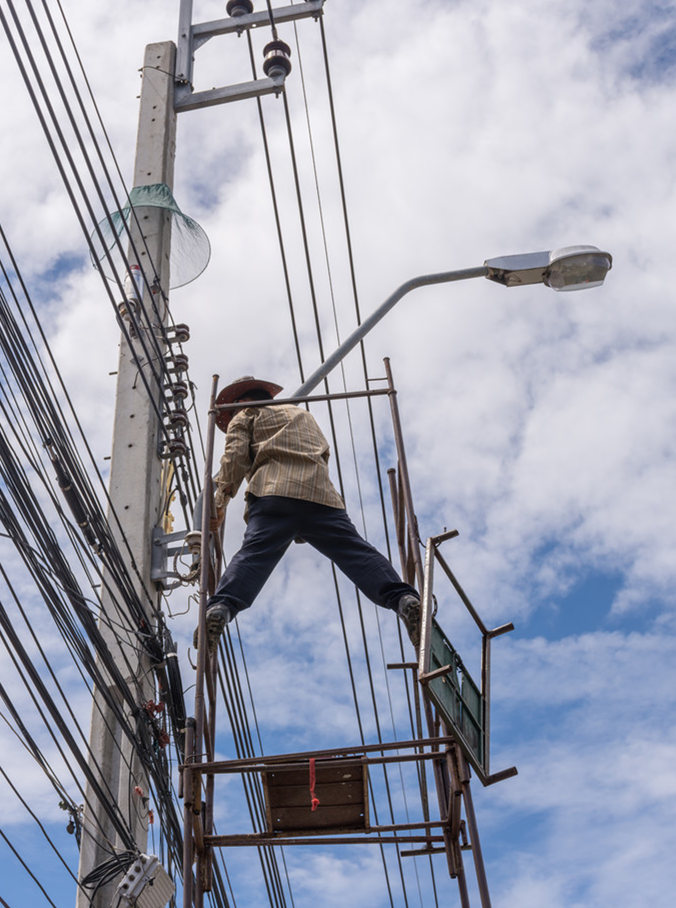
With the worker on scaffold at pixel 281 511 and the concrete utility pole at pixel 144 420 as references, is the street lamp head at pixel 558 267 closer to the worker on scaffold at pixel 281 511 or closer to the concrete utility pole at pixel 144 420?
the worker on scaffold at pixel 281 511

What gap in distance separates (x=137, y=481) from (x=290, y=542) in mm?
1411

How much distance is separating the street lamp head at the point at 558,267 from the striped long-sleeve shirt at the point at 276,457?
1.67 metres

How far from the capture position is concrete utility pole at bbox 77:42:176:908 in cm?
578

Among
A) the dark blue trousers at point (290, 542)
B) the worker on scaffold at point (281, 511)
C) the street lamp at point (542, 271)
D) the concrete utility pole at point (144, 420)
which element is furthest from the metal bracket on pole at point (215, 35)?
the dark blue trousers at point (290, 542)

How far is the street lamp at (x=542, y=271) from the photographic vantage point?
22.1ft

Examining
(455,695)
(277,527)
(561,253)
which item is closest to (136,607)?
(277,527)

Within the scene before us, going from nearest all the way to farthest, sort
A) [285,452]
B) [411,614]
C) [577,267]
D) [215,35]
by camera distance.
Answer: [411,614] < [285,452] < [577,267] < [215,35]

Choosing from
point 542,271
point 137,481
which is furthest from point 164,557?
point 542,271

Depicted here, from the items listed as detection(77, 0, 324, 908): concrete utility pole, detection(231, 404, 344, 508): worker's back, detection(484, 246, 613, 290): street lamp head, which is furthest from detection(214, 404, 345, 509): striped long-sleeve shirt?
detection(484, 246, 613, 290): street lamp head

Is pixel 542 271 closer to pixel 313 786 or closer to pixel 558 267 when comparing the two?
pixel 558 267

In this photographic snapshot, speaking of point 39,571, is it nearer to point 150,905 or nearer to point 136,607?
point 136,607

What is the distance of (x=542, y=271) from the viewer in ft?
22.9

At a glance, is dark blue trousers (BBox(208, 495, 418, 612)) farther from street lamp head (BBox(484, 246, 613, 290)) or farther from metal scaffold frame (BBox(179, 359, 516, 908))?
street lamp head (BBox(484, 246, 613, 290))

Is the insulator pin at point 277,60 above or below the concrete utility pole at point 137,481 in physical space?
above
